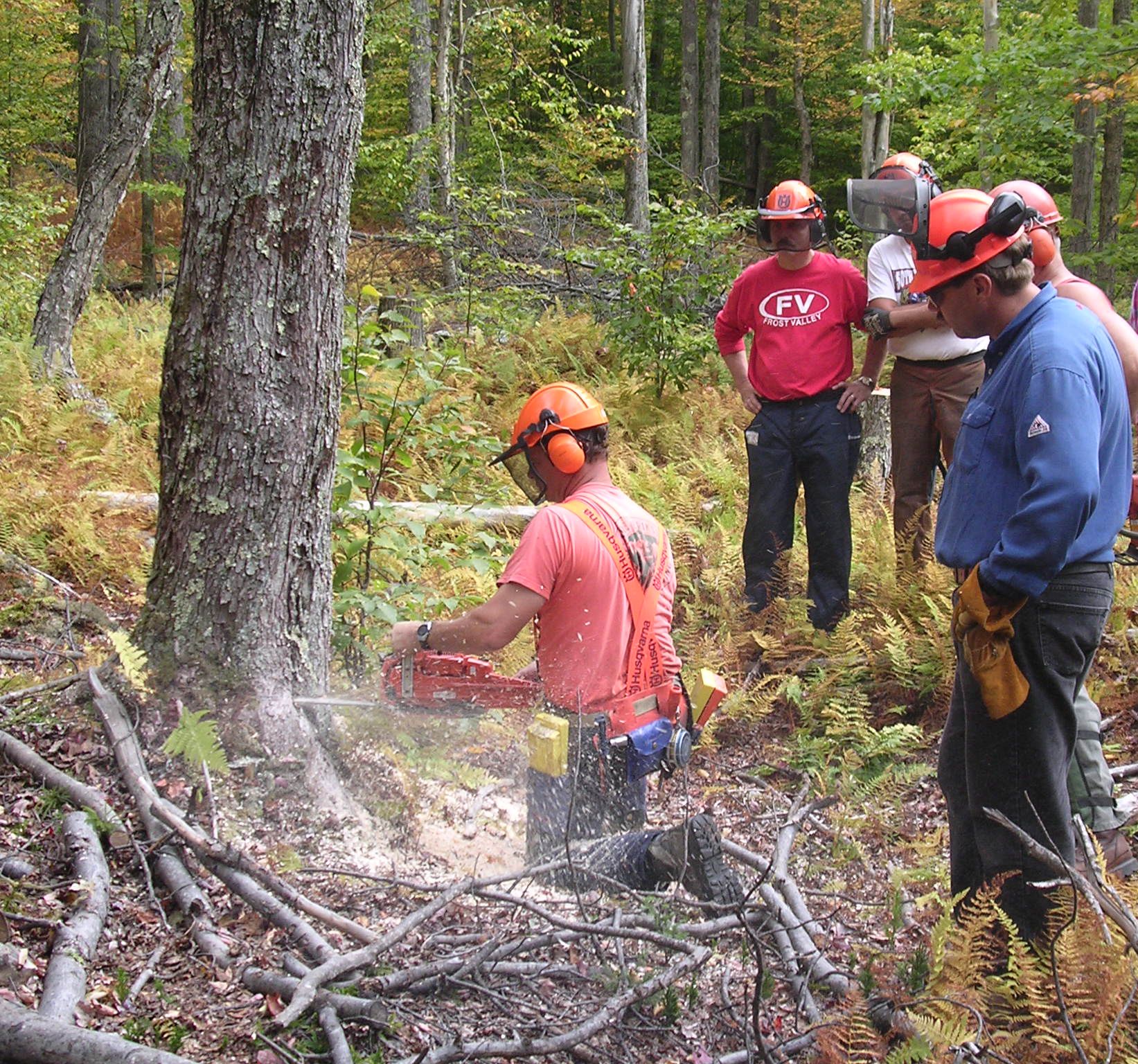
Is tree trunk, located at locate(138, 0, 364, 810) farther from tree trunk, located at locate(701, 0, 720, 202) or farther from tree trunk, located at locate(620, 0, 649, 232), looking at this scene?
tree trunk, located at locate(701, 0, 720, 202)

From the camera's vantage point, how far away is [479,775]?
4.02 metres

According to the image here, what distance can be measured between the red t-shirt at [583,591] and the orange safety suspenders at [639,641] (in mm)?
20

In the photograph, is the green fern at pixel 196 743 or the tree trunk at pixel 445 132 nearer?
the green fern at pixel 196 743

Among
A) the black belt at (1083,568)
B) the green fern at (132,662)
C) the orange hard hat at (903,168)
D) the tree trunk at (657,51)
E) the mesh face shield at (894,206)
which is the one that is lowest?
the green fern at (132,662)

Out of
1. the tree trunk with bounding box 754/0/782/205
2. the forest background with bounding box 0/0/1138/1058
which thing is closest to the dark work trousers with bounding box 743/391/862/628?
the forest background with bounding box 0/0/1138/1058

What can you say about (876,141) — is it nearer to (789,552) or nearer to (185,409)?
(789,552)

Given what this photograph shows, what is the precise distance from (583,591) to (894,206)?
1749mm

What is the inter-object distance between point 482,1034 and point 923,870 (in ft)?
5.37

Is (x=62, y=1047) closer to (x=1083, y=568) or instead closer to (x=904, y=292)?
(x=1083, y=568)

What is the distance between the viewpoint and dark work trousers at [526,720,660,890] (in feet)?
10.8

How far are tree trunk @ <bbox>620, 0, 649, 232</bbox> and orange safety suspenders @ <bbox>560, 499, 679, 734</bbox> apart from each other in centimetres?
1108

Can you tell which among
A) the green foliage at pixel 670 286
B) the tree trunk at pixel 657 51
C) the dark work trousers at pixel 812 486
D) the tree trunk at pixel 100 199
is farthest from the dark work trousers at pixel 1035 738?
the tree trunk at pixel 657 51

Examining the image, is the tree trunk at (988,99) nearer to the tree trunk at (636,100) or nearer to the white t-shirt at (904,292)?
the tree trunk at (636,100)

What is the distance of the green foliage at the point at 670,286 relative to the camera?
29.4 feet
